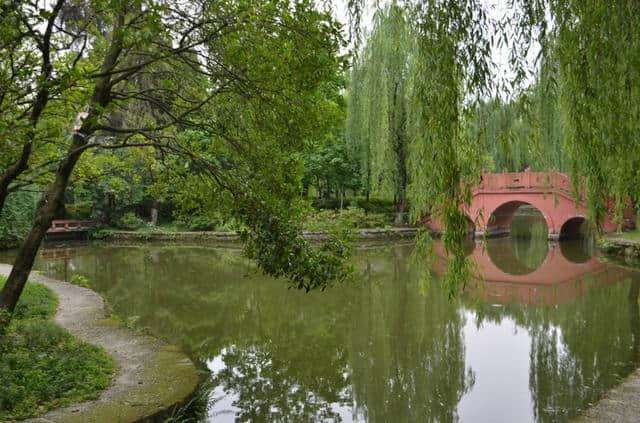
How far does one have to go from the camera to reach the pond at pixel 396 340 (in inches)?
219

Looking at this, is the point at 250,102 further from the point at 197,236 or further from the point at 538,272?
the point at 197,236

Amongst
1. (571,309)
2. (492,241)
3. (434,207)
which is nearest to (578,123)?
(434,207)

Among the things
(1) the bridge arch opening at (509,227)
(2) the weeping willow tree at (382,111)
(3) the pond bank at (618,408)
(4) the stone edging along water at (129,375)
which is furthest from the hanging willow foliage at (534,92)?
(1) the bridge arch opening at (509,227)

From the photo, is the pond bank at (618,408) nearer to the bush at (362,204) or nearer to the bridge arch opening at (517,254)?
the bridge arch opening at (517,254)

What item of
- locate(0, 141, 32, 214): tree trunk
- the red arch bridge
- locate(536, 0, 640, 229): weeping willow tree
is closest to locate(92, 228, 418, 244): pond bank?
the red arch bridge

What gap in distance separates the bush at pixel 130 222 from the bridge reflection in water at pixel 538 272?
572 inches

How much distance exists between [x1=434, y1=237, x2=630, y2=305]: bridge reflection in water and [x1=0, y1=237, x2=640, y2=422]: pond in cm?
8

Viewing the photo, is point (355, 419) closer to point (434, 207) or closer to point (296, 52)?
point (434, 207)

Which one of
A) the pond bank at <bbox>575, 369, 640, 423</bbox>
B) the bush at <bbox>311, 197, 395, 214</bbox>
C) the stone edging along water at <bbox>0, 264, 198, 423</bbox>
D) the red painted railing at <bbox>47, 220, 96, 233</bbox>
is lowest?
the pond bank at <bbox>575, 369, 640, 423</bbox>

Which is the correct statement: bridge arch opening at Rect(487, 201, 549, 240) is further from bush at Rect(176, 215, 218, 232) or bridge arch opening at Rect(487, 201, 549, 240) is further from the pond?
bush at Rect(176, 215, 218, 232)

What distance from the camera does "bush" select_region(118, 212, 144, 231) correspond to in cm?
2508

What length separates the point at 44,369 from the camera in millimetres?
4977

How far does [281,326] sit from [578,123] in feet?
20.6

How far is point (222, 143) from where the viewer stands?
5.25 m
